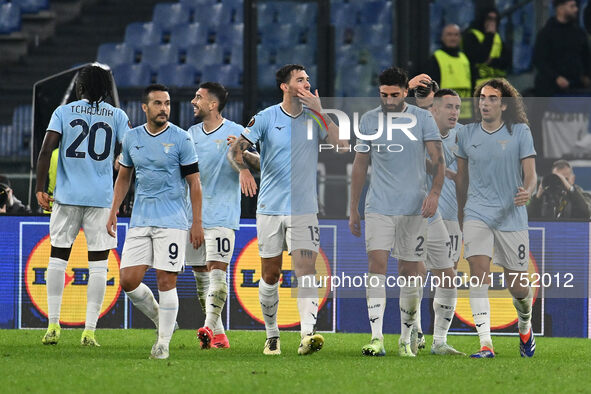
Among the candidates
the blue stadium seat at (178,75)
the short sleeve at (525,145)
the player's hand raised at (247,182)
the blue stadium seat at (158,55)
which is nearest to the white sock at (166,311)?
the player's hand raised at (247,182)

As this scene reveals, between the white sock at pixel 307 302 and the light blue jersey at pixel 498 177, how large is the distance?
4.37 feet

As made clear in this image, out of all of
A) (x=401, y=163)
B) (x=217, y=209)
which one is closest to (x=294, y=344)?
(x=217, y=209)

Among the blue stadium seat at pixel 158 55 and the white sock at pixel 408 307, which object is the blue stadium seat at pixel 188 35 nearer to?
the blue stadium seat at pixel 158 55

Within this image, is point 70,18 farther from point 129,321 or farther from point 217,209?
point 217,209

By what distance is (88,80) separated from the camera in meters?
8.98

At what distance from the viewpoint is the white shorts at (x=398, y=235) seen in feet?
27.7

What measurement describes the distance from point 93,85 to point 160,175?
1500 mm

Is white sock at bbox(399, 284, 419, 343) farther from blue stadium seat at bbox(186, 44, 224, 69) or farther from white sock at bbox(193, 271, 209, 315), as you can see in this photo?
blue stadium seat at bbox(186, 44, 224, 69)

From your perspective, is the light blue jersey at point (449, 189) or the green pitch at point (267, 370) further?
the light blue jersey at point (449, 189)

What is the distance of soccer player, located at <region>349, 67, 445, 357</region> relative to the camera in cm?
844

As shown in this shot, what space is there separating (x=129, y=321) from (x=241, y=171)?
3.16 metres

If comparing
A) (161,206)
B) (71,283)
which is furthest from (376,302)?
(71,283)

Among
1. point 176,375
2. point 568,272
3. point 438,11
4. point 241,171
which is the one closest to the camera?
point 176,375

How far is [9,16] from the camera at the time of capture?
17703mm
